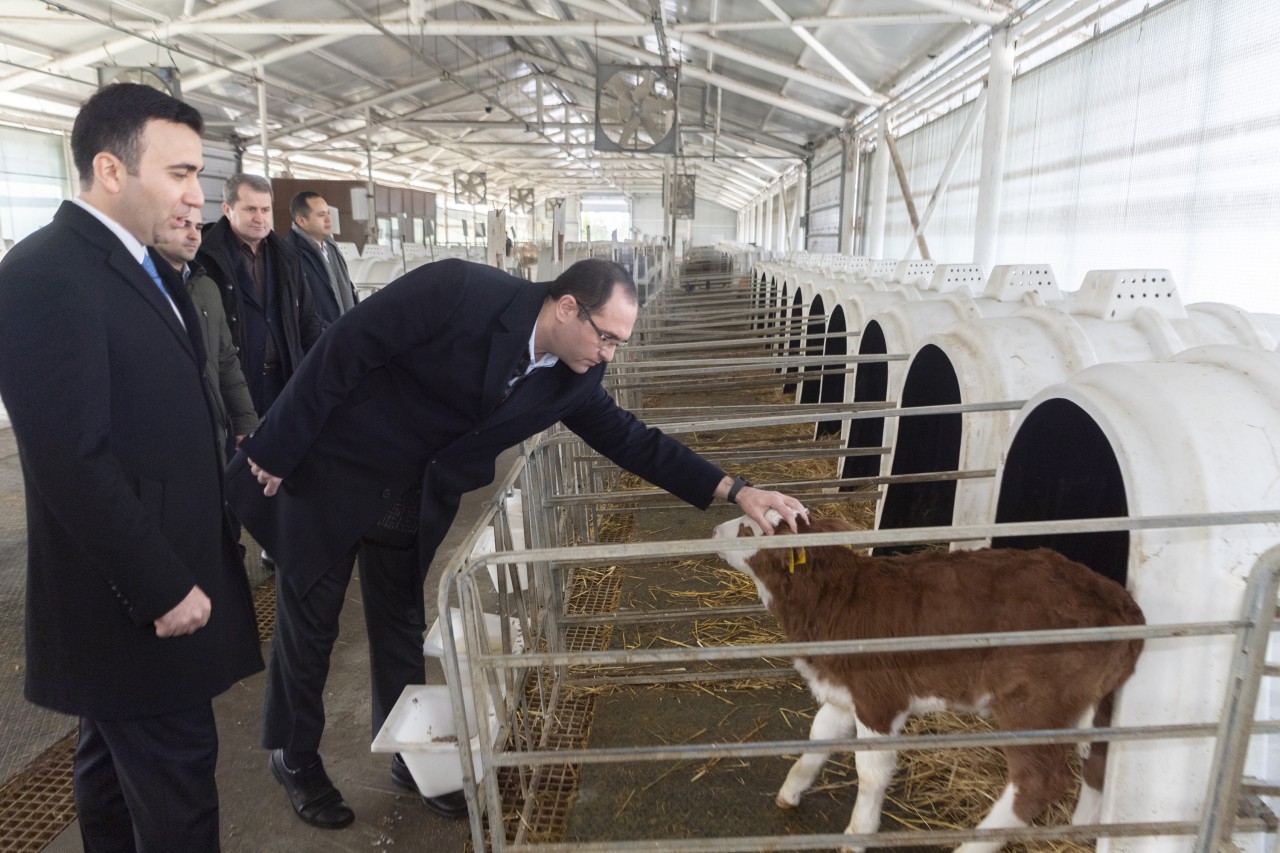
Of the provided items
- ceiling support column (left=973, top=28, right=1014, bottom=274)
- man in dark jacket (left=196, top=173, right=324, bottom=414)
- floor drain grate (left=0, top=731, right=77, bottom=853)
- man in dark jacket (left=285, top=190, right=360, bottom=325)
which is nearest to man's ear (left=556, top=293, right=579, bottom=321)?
floor drain grate (left=0, top=731, right=77, bottom=853)

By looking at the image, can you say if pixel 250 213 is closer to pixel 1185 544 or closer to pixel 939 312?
pixel 939 312

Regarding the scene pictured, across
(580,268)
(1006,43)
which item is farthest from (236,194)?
(1006,43)

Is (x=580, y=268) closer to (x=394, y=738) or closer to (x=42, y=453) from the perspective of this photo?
(x=42, y=453)

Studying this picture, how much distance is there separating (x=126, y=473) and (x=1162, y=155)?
674 cm

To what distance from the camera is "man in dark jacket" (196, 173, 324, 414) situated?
3.63 metres

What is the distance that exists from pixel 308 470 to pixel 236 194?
76.8 inches

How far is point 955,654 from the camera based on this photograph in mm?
2080

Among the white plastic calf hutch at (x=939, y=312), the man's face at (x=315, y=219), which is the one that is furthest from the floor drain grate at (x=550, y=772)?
the man's face at (x=315, y=219)

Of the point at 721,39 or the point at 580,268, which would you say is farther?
the point at 721,39

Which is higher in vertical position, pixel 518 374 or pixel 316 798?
pixel 518 374

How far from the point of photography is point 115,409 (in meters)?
1.64

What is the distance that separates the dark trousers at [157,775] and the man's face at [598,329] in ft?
3.87

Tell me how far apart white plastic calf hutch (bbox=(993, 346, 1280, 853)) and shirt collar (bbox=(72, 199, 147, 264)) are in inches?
84.4

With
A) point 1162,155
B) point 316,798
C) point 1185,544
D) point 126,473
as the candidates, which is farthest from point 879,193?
point 126,473
